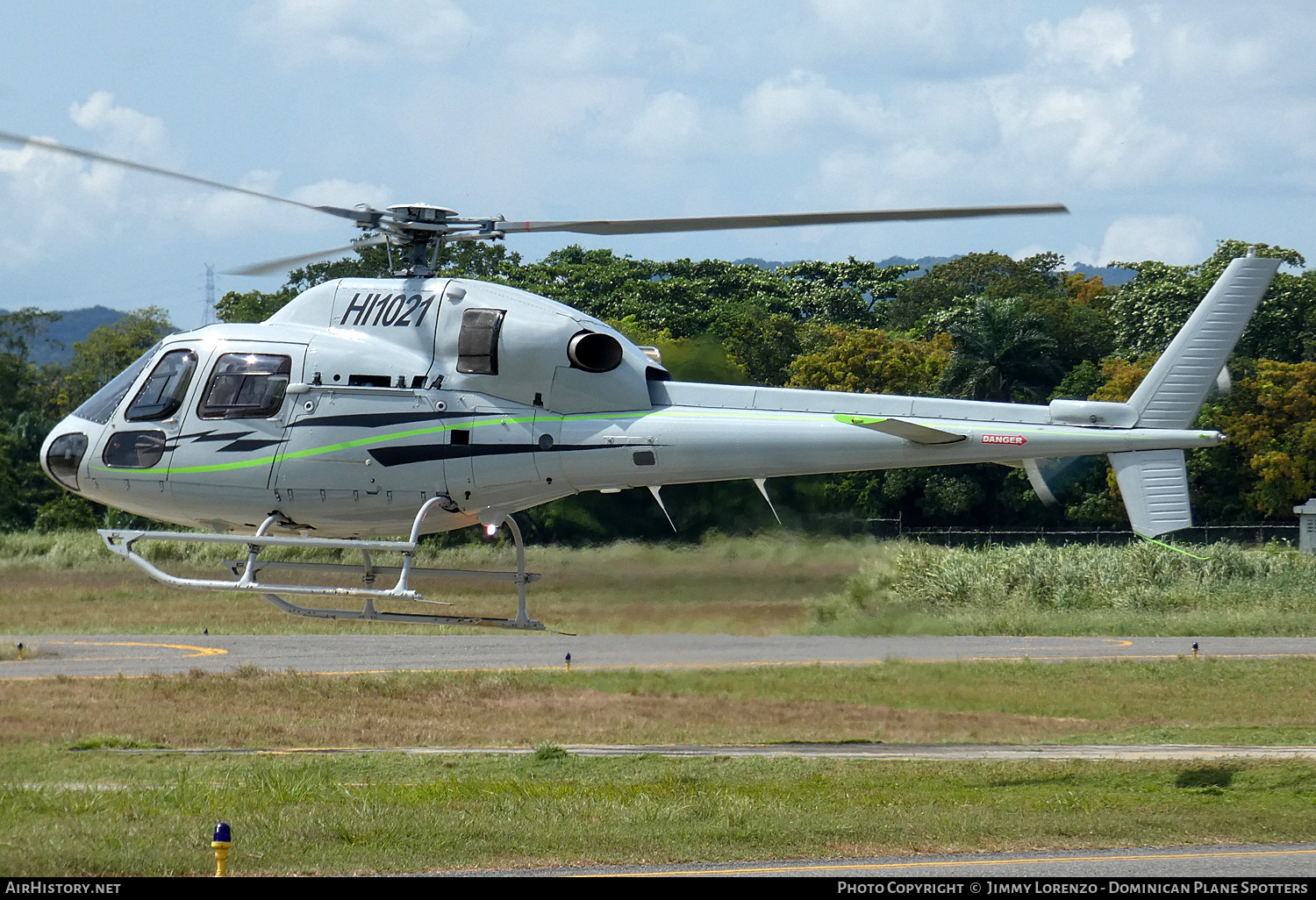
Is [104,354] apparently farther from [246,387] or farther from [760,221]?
[760,221]

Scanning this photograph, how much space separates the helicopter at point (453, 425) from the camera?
16.1 metres

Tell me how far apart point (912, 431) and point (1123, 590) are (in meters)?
27.6

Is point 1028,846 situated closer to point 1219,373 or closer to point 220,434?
point 1219,373

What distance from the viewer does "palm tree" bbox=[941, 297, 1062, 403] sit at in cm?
5281

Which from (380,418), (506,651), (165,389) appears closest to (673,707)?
(506,651)

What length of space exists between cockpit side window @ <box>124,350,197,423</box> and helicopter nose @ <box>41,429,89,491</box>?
2.60 feet

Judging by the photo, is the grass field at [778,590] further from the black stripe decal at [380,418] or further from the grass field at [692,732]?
the black stripe decal at [380,418]

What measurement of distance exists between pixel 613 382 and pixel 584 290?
6919 cm

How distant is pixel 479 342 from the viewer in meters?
17.2

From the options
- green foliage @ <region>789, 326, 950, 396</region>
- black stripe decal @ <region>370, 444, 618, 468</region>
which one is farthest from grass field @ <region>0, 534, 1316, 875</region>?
green foliage @ <region>789, 326, 950, 396</region>

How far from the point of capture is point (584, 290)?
85.7 metres

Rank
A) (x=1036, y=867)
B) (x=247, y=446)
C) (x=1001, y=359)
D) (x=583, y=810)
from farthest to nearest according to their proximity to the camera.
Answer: (x=1001, y=359) → (x=583, y=810) → (x=247, y=446) → (x=1036, y=867)

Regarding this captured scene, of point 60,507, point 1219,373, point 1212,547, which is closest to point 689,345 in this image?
point 1219,373
